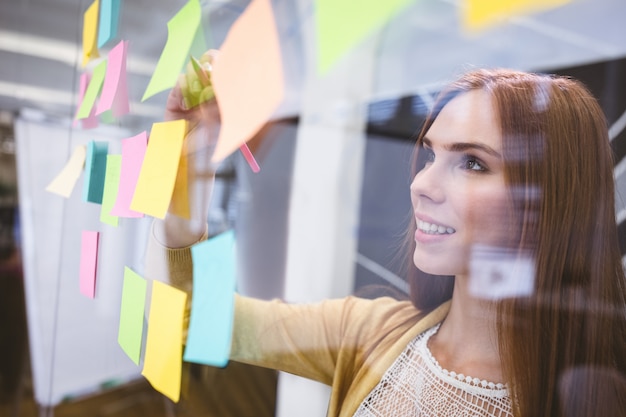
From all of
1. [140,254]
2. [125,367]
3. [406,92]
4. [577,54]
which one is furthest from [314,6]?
[125,367]

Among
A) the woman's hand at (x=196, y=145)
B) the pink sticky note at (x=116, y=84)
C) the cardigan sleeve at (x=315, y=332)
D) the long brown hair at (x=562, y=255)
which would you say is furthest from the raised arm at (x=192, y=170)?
the long brown hair at (x=562, y=255)

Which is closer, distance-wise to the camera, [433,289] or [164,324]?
[433,289]

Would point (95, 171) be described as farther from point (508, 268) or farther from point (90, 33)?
point (508, 268)

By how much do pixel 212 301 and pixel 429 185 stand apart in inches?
14.7

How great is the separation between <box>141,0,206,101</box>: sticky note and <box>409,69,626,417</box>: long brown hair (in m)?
0.51

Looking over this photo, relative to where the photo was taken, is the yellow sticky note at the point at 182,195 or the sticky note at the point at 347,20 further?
the yellow sticky note at the point at 182,195

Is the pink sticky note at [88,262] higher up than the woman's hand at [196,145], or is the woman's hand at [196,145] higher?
the woman's hand at [196,145]

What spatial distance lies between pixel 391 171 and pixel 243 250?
276 mm

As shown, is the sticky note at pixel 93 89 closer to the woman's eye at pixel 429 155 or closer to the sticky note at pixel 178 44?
the sticky note at pixel 178 44

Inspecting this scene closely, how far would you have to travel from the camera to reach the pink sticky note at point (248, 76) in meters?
0.74

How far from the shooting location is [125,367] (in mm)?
1118

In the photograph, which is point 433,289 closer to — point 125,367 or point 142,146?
point 142,146

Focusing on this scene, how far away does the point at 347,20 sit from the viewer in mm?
625

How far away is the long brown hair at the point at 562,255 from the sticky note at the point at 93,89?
0.88m
